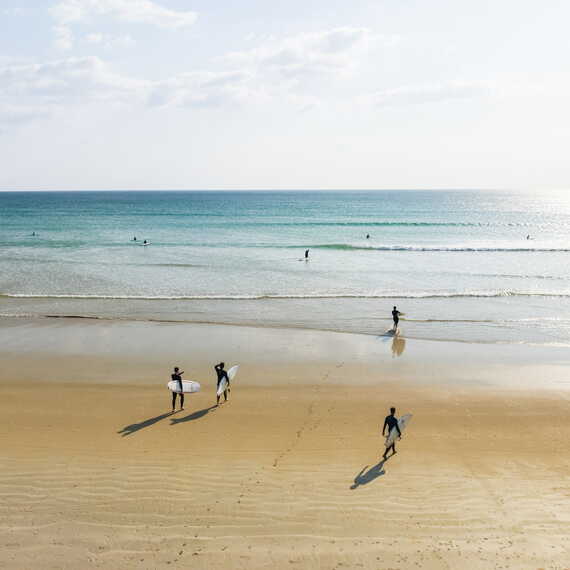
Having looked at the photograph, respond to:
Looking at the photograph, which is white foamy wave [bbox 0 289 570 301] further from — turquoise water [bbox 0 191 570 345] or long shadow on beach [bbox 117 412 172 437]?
long shadow on beach [bbox 117 412 172 437]

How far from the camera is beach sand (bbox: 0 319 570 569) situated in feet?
25.1

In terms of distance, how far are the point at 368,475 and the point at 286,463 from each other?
5.42 feet

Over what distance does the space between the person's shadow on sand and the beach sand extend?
6cm

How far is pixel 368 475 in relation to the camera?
980 centimetres

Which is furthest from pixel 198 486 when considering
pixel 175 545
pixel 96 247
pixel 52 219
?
pixel 52 219

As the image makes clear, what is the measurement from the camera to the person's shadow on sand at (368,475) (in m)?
9.48

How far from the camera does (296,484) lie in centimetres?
937

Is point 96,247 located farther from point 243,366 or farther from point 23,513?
point 23,513

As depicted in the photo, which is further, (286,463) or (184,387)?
(184,387)

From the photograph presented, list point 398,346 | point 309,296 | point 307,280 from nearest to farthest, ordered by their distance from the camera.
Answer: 1. point 398,346
2. point 309,296
3. point 307,280

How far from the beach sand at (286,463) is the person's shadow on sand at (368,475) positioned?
0.19 feet

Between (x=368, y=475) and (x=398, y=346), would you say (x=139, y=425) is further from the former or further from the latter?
(x=398, y=346)

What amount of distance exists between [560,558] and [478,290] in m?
24.3

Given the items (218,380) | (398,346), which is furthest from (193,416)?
(398,346)
